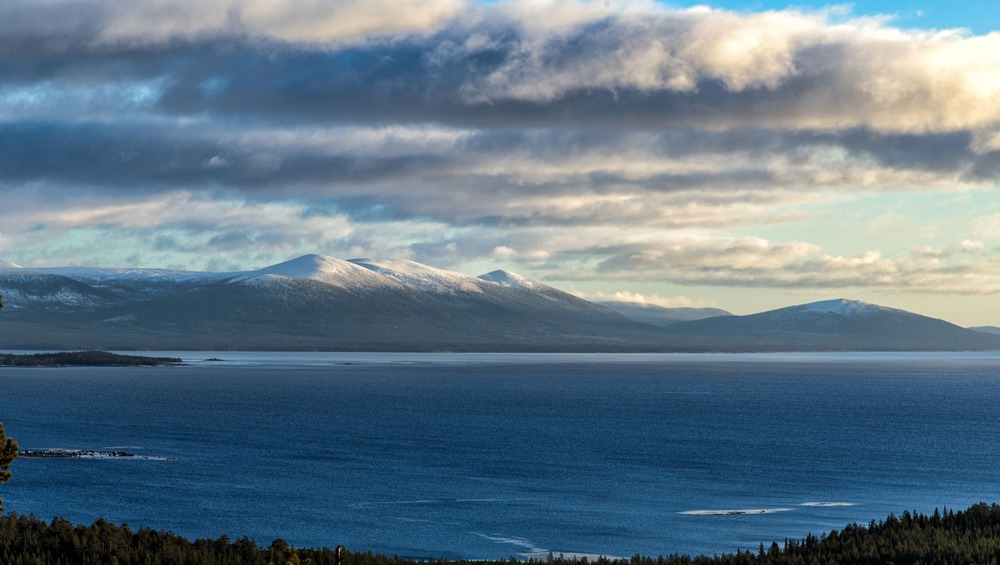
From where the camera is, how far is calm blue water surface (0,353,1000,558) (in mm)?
60375

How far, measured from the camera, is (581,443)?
344 ft

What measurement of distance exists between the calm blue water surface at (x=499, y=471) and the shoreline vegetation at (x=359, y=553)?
17.8 meters

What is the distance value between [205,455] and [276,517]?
105 ft

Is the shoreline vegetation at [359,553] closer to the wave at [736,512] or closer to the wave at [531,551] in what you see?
the wave at [531,551]

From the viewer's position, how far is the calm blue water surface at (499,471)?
6038 cm

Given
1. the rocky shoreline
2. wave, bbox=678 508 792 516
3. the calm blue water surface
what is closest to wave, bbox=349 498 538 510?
the calm blue water surface

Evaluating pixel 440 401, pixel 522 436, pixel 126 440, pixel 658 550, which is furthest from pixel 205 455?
pixel 440 401

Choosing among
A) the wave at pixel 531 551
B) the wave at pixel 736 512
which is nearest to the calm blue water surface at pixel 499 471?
the wave at pixel 531 551

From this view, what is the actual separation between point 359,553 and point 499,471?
1844 inches

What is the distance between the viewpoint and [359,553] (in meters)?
36.6

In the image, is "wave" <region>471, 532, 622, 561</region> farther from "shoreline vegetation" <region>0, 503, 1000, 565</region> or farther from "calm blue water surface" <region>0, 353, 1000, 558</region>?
"shoreline vegetation" <region>0, 503, 1000, 565</region>

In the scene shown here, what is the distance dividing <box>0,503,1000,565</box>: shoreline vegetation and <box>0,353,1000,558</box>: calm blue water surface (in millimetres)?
17799

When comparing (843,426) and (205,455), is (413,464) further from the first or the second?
(843,426)

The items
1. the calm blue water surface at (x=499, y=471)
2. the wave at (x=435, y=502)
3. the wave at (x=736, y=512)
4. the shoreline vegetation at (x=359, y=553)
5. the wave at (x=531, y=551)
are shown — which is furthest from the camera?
the wave at (x=435, y=502)
